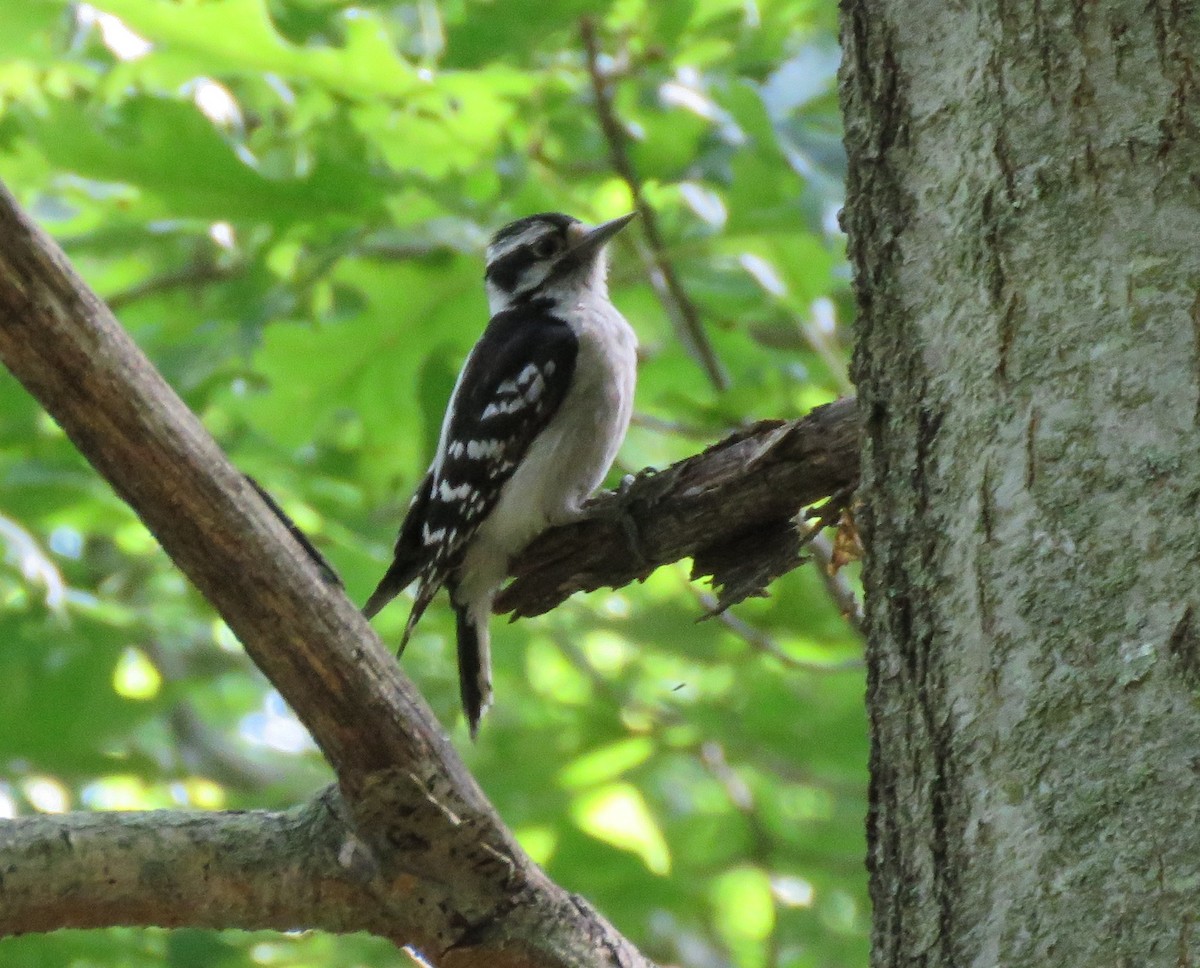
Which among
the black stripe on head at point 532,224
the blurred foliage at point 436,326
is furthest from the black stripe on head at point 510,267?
the blurred foliage at point 436,326

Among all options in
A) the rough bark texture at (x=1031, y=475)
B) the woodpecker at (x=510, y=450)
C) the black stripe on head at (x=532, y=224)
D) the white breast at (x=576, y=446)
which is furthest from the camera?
the black stripe on head at (x=532, y=224)

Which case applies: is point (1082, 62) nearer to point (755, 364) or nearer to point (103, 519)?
point (755, 364)

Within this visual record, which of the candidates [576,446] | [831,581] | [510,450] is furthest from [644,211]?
[831,581]

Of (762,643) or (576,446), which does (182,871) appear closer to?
(576,446)

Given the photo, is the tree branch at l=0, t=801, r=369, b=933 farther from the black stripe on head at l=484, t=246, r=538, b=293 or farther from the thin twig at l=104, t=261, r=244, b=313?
the thin twig at l=104, t=261, r=244, b=313

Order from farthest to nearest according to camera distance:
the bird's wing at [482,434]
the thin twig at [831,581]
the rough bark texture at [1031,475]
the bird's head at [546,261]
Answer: the bird's head at [546,261] → the bird's wing at [482,434] → the thin twig at [831,581] → the rough bark texture at [1031,475]

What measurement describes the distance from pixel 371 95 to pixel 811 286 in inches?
57.9

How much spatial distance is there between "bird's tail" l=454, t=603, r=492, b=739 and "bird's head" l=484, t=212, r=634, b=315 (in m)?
1.34

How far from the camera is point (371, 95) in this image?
444cm

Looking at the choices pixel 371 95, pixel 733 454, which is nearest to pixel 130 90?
pixel 371 95

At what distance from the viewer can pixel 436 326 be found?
497 cm

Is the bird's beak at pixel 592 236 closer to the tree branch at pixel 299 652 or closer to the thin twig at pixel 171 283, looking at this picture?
the thin twig at pixel 171 283

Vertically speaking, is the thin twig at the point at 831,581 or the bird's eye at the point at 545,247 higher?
the bird's eye at the point at 545,247

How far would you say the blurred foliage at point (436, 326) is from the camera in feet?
14.2
